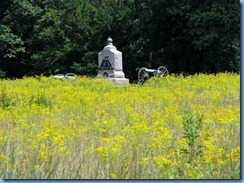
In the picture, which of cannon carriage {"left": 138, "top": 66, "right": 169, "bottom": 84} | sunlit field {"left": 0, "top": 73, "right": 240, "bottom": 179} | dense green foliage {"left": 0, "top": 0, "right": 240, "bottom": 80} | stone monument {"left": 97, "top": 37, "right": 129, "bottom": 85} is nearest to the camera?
sunlit field {"left": 0, "top": 73, "right": 240, "bottom": 179}

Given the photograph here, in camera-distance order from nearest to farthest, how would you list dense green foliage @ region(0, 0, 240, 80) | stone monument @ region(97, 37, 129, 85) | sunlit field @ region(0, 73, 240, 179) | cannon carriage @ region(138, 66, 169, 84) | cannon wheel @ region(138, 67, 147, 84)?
sunlit field @ region(0, 73, 240, 179) < stone monument @ region(97, 37, 129, 85) < cannon carriage @ region(138, 66, 169, 84) < cannon wheel @ region(138, 67, 147, 84) < dense green foliage @ region(0, 0, 240, 80)

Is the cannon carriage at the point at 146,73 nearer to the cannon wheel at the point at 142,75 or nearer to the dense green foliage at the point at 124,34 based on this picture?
the cannon wheel at the point at 142,75

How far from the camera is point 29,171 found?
4.12 m

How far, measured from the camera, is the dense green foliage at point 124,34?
26625 millimetres

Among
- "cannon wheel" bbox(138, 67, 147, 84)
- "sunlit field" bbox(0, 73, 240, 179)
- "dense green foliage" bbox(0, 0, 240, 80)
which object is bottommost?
"sunlit field" bbox(0, 73, 240, 179)

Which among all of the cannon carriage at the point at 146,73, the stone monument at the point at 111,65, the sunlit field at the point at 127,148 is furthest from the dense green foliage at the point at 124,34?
the sunlit field at the point at 127,148

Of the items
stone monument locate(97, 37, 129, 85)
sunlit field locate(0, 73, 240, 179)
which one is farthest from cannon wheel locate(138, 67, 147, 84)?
sunlit field locate(0, 73, 240, 179)

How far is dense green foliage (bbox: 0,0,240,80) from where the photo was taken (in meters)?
26.6

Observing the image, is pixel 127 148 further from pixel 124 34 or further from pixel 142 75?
pixel 124 34

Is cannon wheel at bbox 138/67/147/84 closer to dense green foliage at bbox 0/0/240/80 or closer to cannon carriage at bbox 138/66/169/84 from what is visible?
cannon carriage at bbox 138/66/169/84

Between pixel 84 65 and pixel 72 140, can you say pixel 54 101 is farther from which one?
pixel 84 65

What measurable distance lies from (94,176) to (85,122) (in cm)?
317

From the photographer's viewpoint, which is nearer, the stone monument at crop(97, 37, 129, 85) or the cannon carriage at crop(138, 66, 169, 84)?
the stone monument at crop(97, 37, 129, 85)

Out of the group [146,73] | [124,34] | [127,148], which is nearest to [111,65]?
[146,73]
